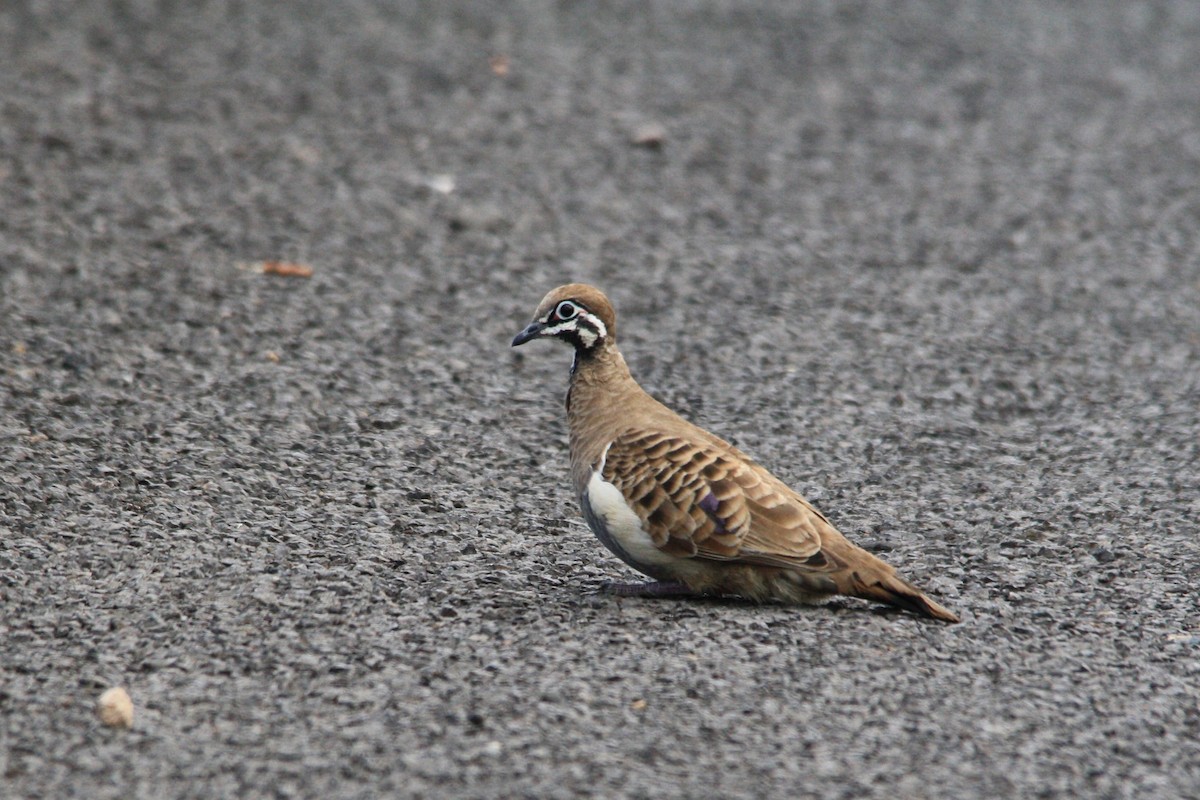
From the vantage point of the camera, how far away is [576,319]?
5.81 meters

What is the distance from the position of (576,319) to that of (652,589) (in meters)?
1.17

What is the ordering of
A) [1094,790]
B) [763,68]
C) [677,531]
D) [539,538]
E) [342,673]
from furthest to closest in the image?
[763,68], [539,538], [677,531], [342,673], [1094,790]

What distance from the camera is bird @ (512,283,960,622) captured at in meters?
5.07

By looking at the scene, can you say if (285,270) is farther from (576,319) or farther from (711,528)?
(711,528)

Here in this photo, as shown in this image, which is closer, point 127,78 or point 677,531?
point 677,531

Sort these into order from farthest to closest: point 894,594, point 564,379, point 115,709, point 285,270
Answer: point 285,270 → point 564,379 → point 894,594 → point 115,709

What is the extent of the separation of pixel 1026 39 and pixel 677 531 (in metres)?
9.04

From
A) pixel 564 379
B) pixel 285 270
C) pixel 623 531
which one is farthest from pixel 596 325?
pixel 285 270

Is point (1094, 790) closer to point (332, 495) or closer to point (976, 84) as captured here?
point (332, 495)

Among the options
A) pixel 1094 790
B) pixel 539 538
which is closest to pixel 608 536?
pixel 539 538

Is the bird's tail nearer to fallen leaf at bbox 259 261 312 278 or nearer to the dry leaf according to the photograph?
the dry leaf

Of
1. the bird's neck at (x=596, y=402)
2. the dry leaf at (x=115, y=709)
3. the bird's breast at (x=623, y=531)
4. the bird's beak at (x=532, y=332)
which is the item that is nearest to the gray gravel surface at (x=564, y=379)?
the dry leaf at (x=115, y=709)

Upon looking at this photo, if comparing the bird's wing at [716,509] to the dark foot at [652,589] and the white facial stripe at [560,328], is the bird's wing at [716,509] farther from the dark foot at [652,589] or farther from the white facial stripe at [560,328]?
the white facial stripe at [560,328]

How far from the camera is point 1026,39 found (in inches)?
499
